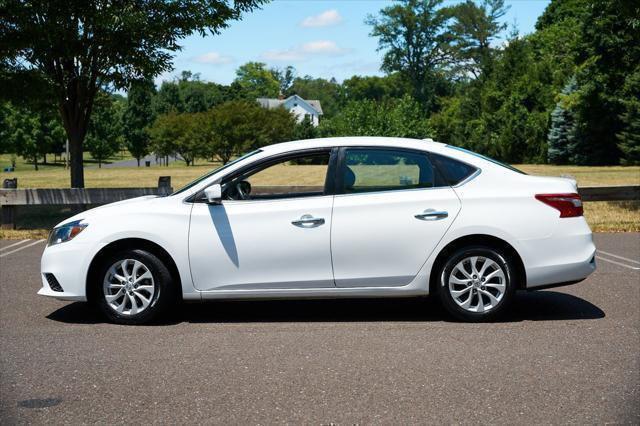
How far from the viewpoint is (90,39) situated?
53.9ft

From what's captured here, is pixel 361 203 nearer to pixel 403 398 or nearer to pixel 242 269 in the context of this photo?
pixel 242 269

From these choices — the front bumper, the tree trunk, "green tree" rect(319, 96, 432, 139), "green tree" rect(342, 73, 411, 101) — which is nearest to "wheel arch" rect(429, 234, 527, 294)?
the front bumper

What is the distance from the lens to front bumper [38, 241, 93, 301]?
6676mm

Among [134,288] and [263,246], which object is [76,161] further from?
[263,246]

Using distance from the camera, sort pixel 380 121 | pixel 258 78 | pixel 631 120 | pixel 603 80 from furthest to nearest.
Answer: pixel 258 78 < pixel 380 121 < pixel 603 80 < pixel 631 120

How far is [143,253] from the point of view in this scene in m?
6.63

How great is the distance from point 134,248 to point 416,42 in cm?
8445

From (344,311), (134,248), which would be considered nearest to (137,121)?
(344,311)

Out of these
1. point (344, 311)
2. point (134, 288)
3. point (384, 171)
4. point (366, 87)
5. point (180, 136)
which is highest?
point (366, 87)

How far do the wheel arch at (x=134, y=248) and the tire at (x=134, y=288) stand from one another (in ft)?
0.17

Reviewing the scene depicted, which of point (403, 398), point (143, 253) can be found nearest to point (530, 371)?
point (403, 398)

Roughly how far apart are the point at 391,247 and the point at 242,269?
1298mm

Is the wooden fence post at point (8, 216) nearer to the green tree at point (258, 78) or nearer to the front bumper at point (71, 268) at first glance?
the front bumper at point (71, 268)

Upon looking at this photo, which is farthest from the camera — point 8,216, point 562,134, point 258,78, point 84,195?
point 258,78
